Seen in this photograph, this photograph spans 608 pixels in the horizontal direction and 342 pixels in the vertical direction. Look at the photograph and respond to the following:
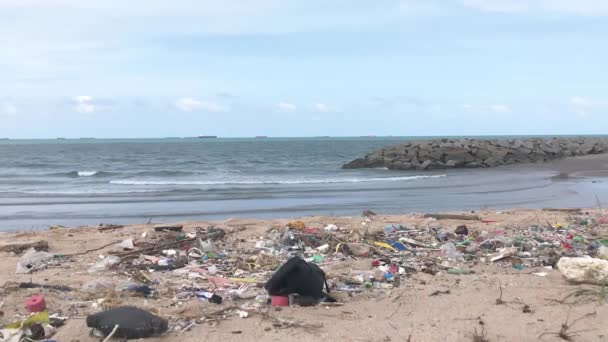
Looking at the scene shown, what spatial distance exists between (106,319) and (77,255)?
3.20 metres

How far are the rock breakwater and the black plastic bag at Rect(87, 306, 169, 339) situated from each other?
27.1 metres

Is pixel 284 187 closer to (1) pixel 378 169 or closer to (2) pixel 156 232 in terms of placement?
(1) pixel 378 169

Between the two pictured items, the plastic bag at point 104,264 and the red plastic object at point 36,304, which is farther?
the plastic bag at point 104,264

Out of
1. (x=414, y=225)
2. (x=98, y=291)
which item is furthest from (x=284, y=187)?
(x=98, y=291)

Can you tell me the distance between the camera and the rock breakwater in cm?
3072

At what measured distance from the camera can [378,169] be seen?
1244 inches

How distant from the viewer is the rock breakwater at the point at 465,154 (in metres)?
30.7

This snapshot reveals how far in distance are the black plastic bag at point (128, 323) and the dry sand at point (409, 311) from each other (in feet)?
0.32

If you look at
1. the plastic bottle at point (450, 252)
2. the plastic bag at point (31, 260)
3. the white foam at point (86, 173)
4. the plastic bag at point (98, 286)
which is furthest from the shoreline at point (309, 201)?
the white foam at point (86, 173)

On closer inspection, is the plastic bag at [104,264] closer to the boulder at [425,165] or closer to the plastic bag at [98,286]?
the plastic bag at [98,286]

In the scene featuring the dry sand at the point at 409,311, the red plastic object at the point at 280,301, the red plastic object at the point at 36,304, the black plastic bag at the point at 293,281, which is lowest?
the dry sand at the point at 409,311

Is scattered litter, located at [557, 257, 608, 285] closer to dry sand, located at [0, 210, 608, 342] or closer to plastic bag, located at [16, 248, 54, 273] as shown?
dry sand, located at [0, 210, 608, 342]

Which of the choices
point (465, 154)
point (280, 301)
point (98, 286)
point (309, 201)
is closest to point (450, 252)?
point (280, 301)

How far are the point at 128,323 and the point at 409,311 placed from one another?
7.29ft
